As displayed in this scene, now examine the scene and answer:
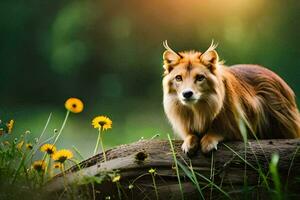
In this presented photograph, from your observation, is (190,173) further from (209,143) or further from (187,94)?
(187,94)

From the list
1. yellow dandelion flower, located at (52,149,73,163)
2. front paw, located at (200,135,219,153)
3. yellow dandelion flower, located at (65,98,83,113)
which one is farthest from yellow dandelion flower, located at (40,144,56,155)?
front paw, located at (200,135,219,153)

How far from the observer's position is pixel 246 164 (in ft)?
15.7

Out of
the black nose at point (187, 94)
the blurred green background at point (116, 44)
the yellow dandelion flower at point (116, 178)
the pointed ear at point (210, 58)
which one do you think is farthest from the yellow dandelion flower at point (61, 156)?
the blurred green background at point (116, 44)

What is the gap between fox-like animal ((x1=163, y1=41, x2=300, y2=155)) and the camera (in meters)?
5.23

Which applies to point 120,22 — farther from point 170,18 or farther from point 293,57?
point 293,57

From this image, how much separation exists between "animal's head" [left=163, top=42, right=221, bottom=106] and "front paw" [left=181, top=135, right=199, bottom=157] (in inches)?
10.3

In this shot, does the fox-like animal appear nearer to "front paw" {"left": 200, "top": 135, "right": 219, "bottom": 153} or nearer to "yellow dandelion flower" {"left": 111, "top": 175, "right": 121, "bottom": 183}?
"front paw" {"left": 200, "top": 135, "right": 219, "bottom": 153}

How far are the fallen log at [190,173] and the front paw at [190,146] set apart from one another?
39 mm

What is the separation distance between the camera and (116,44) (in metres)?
13.7

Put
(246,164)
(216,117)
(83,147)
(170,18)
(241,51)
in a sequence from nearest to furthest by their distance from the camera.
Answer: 1. (246,164)
2. (216,117)
3. (83,147)
4. (241,51)
5. (170,18)

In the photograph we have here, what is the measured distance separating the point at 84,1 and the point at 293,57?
13.6 feet

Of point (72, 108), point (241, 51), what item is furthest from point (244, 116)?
point (241, 51)

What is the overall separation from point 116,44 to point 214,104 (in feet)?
28.1

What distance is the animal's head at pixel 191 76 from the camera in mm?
5184
